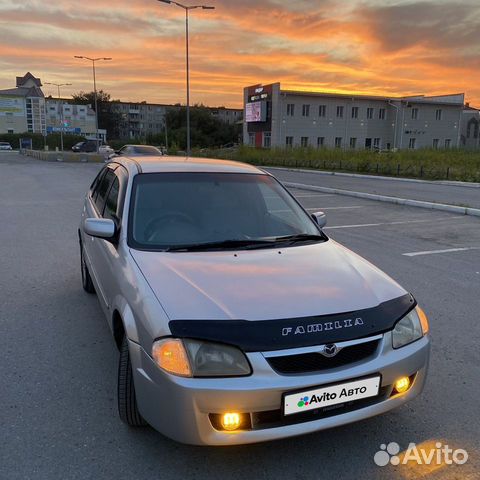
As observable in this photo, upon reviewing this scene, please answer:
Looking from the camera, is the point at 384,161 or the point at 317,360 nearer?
the point at 317,360

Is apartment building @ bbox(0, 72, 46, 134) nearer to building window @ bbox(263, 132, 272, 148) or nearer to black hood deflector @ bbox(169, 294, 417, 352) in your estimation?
building window @ bbox(263, 132, 272, 148)

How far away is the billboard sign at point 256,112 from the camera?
5934 cm

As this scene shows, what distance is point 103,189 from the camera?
4922 millimetres

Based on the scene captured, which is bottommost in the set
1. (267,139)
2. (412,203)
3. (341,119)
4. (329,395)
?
(412,203)

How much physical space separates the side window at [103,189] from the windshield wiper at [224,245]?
1.57 m

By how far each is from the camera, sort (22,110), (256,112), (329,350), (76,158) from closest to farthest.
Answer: (329,350) → (76,158) → (256,112) → (22,110)

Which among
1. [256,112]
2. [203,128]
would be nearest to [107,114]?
[203,128]

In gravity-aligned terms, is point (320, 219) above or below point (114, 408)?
above

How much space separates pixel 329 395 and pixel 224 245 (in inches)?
54.9

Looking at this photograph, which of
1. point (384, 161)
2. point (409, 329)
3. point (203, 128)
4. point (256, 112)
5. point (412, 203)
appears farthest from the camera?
point (203, 128)

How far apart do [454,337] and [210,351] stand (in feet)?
9.42

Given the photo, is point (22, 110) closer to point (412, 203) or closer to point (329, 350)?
point (412, 203)

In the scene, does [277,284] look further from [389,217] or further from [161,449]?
[389,217]

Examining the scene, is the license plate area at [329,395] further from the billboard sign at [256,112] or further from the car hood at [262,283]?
the billboard sign at [256,112]
